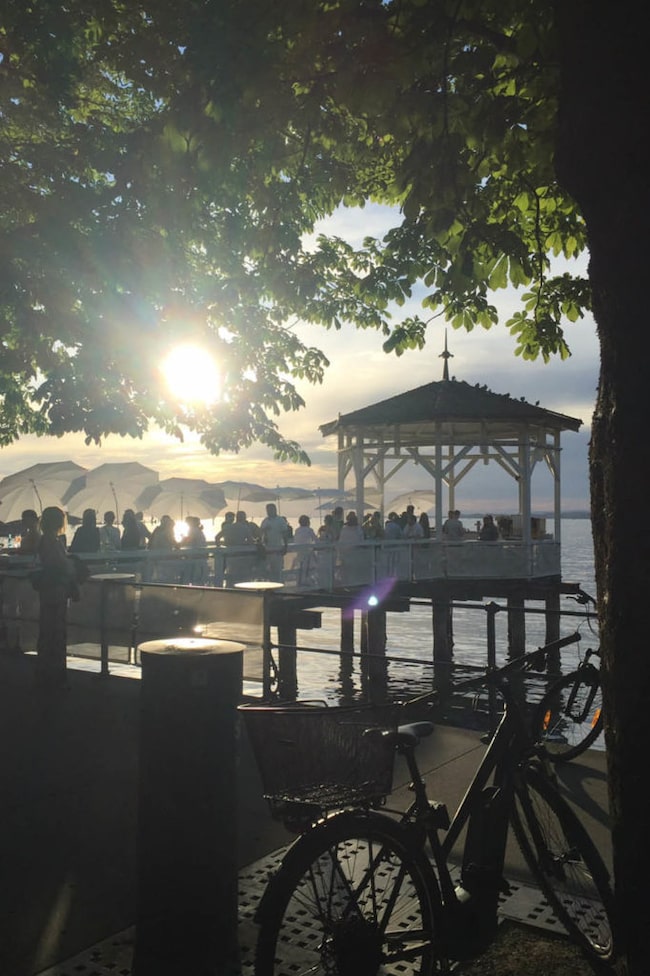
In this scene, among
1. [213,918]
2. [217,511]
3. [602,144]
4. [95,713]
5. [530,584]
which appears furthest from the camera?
[217,511]

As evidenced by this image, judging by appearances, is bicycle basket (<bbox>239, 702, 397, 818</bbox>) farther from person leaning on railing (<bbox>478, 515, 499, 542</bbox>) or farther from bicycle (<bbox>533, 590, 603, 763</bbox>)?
person leaning on railing (<bbox>478, 515, 499, 542</bbox>)

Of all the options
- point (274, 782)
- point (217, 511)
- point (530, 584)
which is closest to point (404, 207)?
point (274, 782)

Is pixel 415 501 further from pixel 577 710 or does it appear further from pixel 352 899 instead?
pixel 352 899

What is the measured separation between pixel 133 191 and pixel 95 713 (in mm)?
9550

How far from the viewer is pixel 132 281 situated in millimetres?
15211

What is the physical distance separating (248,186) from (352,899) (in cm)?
1103

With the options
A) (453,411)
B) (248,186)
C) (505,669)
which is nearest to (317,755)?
(505,669)

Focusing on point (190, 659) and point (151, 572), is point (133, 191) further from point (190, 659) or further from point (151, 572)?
point (190, 659)

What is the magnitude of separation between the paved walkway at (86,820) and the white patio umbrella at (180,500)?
65.7 ft

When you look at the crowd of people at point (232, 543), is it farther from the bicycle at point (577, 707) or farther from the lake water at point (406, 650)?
the bicycle at point (577, 707)

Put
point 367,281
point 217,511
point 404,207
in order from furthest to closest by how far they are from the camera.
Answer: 1. point 217,511
2. point 367,281
3. point 404,207

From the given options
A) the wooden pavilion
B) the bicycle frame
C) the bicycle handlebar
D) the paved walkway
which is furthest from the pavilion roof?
the bicycle frame

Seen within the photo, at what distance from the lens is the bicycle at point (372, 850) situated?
124 inches

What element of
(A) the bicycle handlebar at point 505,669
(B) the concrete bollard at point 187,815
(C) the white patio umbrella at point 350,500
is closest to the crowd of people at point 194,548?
(C) the white patio umbrella at point 350,500
